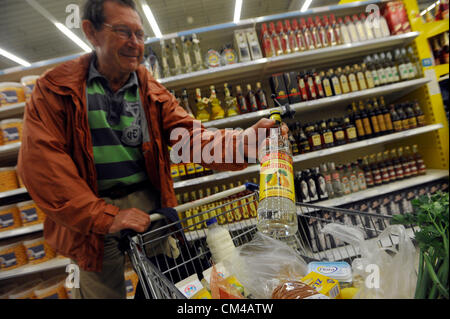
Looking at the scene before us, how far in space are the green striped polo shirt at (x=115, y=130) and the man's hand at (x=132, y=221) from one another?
24 cm

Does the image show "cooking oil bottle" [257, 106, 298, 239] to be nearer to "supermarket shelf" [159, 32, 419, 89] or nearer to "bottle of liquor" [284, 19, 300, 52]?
"supermarket shelf" [159, 32, 419, 89]

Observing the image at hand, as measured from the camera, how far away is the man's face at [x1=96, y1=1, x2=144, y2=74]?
95cm

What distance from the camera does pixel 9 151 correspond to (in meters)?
2.18

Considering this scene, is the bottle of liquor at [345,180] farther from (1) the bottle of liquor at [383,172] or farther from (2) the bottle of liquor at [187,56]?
(2) the bottle of liquor at [187,56]

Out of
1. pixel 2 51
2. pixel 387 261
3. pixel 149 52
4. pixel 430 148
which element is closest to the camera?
pixel 387 261


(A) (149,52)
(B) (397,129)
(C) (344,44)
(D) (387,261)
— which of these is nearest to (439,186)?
(B) (397,129)

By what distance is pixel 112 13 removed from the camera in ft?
3.10

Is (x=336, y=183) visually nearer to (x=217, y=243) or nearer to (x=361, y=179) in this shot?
(x=361, y=179)

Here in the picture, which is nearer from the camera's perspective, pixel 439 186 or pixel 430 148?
pixel 439 186

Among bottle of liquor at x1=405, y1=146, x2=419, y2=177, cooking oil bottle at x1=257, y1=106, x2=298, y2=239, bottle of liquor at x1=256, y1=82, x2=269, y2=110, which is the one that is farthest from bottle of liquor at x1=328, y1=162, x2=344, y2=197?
cooking oil bottle at x1=257, y1=106, x2=298, y2=239

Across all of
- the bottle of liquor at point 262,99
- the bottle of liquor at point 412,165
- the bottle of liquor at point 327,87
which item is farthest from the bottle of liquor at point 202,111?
the bottle of liquor at point 412,165

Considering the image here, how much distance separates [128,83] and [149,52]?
129cm

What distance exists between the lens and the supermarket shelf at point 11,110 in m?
2.09

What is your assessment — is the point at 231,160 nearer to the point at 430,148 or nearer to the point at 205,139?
the point at 205,139
